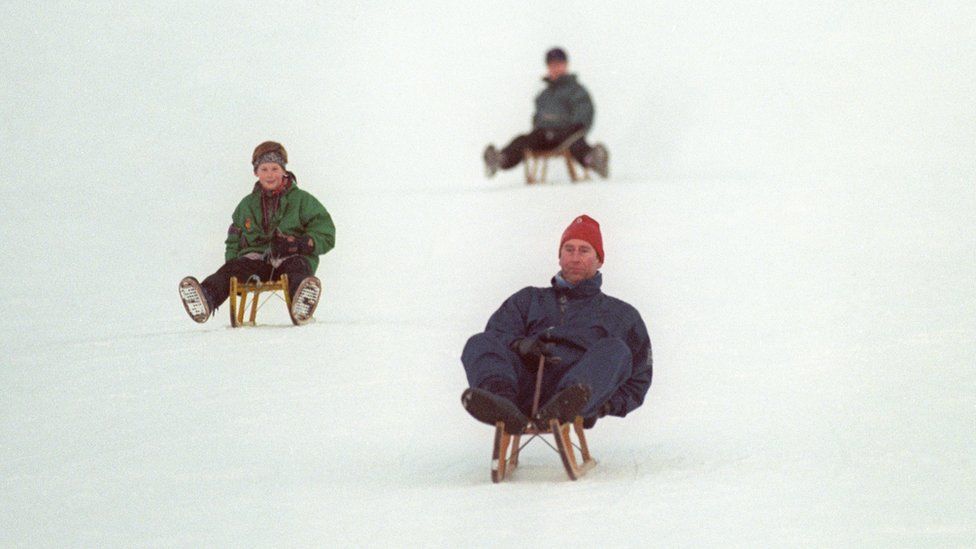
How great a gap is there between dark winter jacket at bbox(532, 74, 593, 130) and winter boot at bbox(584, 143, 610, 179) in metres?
0.20

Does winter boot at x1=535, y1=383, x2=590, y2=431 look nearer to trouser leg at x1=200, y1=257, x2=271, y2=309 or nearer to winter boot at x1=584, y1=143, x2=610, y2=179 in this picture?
trouser leg at x1=200, y1=257, x2=271, y2=309

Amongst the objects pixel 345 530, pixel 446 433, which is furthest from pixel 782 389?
pixel 345 530

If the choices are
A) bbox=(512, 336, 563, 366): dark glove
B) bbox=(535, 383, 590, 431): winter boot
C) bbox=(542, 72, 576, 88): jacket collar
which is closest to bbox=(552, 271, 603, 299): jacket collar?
bbox=(512, 336, 563, 366): dark glove

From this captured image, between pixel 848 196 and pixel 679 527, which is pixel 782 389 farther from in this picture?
pixel 848 196

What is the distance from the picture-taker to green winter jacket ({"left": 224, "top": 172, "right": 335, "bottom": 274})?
988cm

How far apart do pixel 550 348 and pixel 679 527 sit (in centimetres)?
104

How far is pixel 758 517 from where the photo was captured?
20.7 ft

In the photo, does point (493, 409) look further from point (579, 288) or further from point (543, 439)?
point (579, 288)

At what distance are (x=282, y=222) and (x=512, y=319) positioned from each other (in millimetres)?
3027

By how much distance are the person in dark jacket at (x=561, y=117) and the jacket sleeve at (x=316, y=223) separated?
18.8 ft

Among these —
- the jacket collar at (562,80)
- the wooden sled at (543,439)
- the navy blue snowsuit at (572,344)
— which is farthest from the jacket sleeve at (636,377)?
the jacket collar at (562,80)

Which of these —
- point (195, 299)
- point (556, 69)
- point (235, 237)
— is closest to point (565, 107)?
point (556, 69)

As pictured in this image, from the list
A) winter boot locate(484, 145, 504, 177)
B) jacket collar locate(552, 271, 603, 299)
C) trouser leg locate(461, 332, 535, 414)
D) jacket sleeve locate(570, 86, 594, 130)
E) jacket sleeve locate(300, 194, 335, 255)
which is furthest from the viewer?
winter boot locate(484, 145, 504, 177)

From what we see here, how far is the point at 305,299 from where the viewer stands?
9945 millimetres
